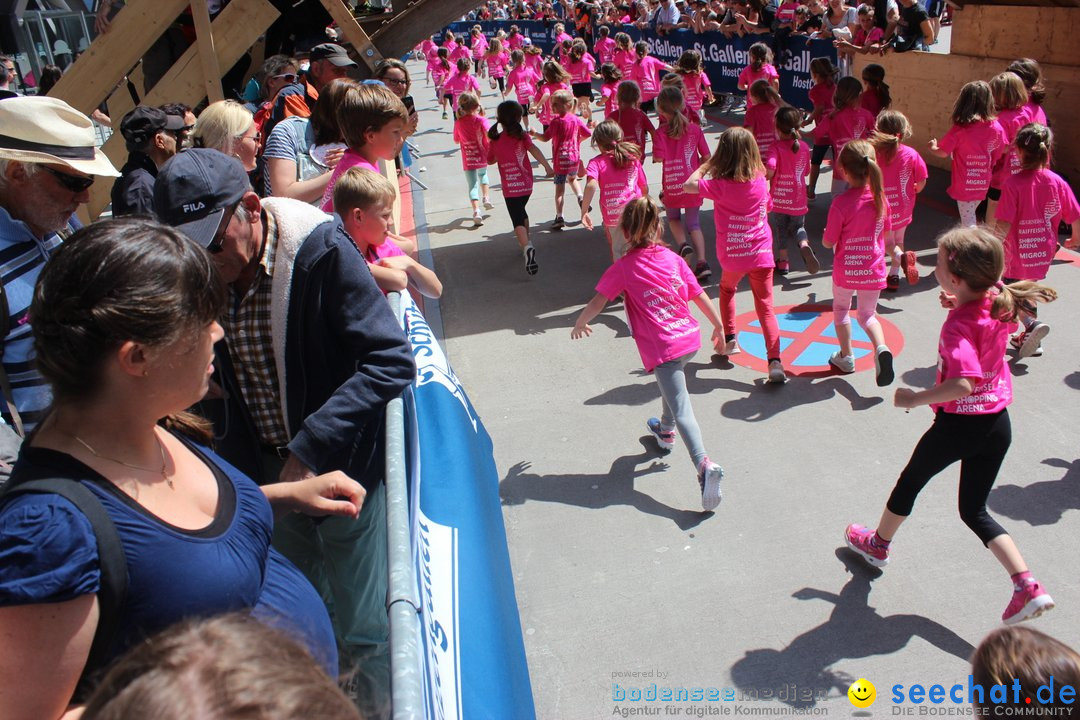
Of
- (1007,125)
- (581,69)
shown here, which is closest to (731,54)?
(581,69)

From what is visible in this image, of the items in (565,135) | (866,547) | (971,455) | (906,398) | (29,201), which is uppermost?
(29,201)

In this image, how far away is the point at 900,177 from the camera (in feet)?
Answer: 23.2

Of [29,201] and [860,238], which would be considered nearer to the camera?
[29,201]

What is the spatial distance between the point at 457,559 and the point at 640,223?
8.83 feet

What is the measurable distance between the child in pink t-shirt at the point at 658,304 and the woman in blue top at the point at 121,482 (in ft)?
10.4

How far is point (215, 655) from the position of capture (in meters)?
1.07

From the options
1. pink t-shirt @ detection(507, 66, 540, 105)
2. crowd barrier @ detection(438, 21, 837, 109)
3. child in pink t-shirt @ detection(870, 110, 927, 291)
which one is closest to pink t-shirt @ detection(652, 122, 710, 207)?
child in pink t-shirt @ detection(870, 110, 927, 291)

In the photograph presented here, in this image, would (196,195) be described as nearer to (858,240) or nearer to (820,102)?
(858,240)

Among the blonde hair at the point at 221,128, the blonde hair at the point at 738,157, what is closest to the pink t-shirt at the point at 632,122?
the blonde hair at the point at 738,157

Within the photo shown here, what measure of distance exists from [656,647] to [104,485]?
8.98ft

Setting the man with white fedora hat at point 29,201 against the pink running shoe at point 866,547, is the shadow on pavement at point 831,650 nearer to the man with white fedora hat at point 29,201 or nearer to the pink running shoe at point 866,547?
the pink running shoe at point 866,547

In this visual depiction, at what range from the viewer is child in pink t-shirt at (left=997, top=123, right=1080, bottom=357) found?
548 centimetres

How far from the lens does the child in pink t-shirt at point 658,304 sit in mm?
4637

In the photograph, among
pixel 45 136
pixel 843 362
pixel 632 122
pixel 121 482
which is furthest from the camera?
pixel 632 122
